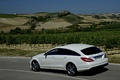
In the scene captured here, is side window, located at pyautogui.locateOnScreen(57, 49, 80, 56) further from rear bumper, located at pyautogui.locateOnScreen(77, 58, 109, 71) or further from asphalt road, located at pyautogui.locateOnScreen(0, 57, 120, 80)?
asphalt road, located at pyautogui.locateOnScreen(0, 57, 120, 80)

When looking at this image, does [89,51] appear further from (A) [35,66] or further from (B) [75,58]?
(A) [35,66]

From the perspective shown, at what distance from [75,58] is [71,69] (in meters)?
0.70

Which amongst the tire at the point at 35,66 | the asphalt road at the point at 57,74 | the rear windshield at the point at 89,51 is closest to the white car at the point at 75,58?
the rear windshield at the point at 89,51

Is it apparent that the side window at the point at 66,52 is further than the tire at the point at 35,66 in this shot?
No

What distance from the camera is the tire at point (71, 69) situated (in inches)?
573

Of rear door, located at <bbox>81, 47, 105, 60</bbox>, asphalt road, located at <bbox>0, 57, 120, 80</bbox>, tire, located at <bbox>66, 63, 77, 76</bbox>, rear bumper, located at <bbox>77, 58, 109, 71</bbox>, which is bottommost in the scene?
asphalt road, located at <bbox>0, 57, 120, 80</bbox>

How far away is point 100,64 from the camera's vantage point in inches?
563

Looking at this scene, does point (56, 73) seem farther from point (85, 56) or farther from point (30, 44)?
point (30, 44)

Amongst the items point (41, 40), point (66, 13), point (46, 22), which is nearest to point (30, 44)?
point (41, 40)

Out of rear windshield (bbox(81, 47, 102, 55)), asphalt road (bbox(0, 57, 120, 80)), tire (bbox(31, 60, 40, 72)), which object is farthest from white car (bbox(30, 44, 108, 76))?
tire (bbox(31, 60, 40, 72))

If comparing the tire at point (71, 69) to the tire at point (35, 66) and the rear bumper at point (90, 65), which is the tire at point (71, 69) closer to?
the rear bumper at point (90, 65)

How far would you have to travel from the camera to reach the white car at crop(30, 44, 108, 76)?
14.1 meters

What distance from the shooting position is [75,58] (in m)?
14.4

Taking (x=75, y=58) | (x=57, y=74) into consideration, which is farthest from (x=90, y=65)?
(x=57, y=74)
